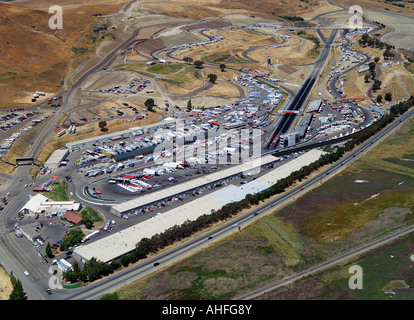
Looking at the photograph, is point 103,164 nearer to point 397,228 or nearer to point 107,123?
point 107,123

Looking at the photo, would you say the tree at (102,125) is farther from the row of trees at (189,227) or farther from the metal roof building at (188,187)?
the row of trees at (189,227)

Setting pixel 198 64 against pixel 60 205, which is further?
pixel 198 64

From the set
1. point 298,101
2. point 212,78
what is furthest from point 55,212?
point 298,101

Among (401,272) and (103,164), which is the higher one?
(401,272)

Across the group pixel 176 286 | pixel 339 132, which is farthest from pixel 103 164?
pixel 339 132

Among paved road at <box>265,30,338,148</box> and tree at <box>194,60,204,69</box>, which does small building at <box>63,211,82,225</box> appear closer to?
paved road at <box>265,30,338,148</box>

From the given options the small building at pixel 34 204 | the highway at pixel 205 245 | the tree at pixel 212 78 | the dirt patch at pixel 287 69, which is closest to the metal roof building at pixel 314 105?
the tree at pixel 212 78

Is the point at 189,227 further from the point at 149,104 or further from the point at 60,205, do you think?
the point at 149,104
